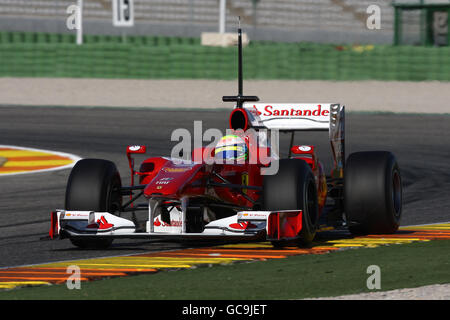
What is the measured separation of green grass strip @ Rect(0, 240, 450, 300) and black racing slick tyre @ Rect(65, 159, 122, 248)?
4.62 feet

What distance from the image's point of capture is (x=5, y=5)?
41.5m

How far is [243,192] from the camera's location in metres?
9.39

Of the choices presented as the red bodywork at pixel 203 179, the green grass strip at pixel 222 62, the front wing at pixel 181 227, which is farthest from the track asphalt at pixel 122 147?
the green grass strip at pixel 222 62

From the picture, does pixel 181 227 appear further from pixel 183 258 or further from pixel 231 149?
pixel 231 149

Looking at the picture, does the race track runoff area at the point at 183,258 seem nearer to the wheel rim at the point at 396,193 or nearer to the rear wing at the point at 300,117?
the wheel rim at the point at 396,193

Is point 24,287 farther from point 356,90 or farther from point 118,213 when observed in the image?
point 356,90

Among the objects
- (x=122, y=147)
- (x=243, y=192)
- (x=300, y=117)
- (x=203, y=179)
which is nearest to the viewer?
(x=203, y=179)

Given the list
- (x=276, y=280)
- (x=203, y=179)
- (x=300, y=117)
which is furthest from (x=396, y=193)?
(x=276, y=280)

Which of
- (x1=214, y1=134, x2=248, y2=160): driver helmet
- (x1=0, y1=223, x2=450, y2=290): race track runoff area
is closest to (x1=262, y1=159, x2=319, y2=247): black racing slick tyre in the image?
(x1=0, y1=223, x2=450, y2=290): race track runoff area

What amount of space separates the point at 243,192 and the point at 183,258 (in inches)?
43.4

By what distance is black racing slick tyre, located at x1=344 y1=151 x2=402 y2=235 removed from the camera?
9250mm

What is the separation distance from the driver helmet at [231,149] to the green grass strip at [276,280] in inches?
52.4

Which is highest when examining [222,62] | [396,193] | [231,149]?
[222,62]
